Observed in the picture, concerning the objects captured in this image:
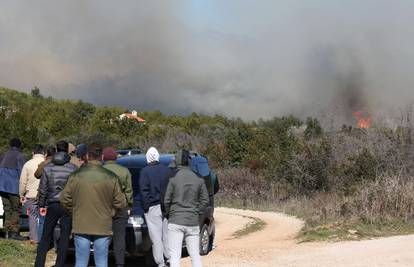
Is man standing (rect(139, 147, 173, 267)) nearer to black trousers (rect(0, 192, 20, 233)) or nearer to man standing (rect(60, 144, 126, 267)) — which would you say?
man standing (rect(60, 144, 126, 267))

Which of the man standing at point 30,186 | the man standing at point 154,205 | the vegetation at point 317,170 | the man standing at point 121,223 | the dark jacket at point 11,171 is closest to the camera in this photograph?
the man standing at point 121,223

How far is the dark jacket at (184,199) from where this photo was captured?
7.86m

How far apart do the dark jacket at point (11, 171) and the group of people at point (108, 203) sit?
110cm

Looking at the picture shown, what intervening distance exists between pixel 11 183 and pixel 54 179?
339 cm

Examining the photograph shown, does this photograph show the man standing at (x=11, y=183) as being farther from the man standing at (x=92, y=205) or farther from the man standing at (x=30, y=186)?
the man standing at (x=92, y=205)

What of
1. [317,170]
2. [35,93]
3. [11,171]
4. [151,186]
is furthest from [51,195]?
[35,93]

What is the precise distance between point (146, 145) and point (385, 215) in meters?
32.3

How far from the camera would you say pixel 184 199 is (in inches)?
309

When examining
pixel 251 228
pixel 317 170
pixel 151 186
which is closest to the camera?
pixel 151 186

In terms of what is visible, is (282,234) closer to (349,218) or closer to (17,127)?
(349,218)

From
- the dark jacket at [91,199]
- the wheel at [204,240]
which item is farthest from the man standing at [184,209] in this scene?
the wheel at [204,240]

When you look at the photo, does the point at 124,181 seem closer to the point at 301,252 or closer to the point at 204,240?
the point at 204,240

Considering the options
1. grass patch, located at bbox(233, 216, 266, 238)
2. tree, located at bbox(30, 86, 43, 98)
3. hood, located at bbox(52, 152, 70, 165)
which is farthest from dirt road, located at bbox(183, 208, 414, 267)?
tree, located at bbox(30, 86, 43, 98)

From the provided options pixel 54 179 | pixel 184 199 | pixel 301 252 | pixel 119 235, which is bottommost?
pixel 301 252
